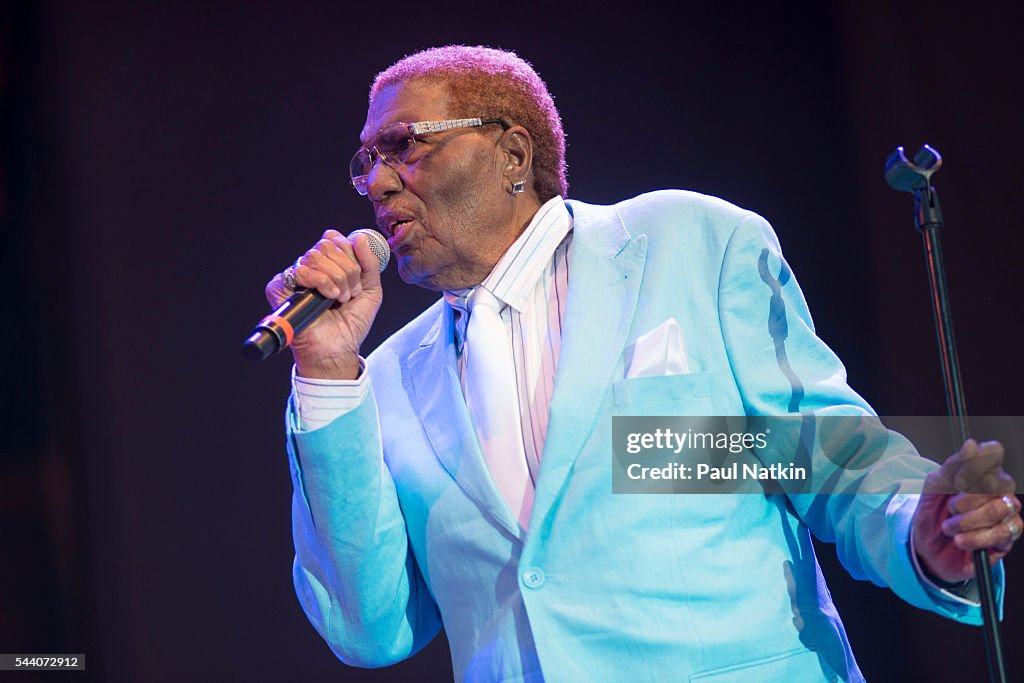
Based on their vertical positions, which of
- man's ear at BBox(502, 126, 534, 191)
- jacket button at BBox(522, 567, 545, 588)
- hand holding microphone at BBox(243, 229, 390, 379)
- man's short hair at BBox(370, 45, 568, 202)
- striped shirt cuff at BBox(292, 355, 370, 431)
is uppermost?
man's short hair at BBox(370, 45, 568, 202)

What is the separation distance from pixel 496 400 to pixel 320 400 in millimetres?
304

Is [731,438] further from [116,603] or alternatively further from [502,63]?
[116,603]

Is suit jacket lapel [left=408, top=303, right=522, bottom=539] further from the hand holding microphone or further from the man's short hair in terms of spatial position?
the man's short hair

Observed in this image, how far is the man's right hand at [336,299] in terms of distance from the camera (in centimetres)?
162

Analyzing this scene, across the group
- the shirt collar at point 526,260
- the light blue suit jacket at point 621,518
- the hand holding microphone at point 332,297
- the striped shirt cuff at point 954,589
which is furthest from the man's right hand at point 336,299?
the striped shirt cuff at point 954,589

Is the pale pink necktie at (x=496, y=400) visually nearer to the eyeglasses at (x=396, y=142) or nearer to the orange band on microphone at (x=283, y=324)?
the eyeglasses at (x=396, y=142)

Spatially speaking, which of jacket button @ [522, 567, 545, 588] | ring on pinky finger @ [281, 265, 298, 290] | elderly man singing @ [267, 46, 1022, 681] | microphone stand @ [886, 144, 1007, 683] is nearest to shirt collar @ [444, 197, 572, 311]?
elderly man singing @ [267, 46, 1022, 681]

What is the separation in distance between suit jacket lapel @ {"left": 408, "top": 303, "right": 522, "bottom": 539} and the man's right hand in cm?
19

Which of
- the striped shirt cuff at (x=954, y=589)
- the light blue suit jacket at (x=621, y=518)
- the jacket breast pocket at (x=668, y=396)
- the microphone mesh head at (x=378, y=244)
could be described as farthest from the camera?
the microphone mesh head at (x=378, y=244)

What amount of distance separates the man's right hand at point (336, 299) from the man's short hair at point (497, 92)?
0.39 meters

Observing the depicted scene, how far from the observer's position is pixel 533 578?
158 centimetres

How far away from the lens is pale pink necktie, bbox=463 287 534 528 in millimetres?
1697

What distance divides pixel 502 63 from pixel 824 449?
1.04 metres

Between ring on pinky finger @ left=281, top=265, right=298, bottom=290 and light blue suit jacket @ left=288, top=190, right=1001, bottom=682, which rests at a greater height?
ring on pinky finger @ left=281, top=265, right=298, bottom=290
